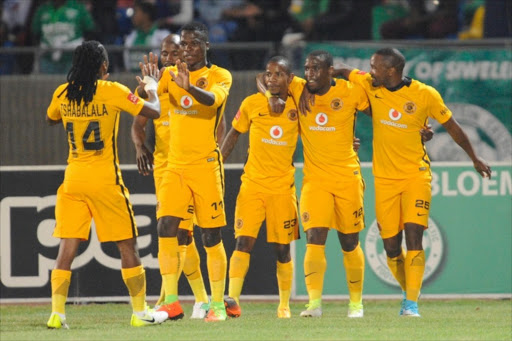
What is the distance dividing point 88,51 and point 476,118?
494cm

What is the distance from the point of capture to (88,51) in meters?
8.43

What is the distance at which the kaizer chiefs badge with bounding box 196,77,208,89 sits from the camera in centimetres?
905

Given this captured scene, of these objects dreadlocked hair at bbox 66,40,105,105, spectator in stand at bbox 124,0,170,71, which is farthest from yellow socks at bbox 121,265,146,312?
spectator in stand at bbox 124,0,170,71

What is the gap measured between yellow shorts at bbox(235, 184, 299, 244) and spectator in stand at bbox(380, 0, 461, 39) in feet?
16.7

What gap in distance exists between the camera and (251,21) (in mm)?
13773

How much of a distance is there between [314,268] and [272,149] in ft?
3.64

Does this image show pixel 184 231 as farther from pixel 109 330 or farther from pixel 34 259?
pixel 34 259

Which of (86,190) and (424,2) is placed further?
(424,2)

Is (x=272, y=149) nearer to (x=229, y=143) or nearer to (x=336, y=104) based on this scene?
(x=229, y=143)

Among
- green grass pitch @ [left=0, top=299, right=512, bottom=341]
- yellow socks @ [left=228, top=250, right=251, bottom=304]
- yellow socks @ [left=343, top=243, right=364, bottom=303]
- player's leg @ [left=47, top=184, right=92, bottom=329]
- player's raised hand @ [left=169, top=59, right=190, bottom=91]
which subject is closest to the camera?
green grass pitch @ [left=0, top=299, right=512, bottom=341]

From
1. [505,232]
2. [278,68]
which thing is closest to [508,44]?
[505,232]

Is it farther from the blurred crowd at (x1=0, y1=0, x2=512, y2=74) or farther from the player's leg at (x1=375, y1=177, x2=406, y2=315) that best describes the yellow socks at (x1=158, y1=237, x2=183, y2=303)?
the blurred crowd at (x1=0, y1=0, x2=512, y2=74)

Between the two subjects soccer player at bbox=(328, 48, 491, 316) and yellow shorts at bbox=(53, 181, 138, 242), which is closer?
yellow shorts at bbox=(53, 181, 138, 242)

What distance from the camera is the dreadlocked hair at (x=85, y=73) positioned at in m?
8.36
